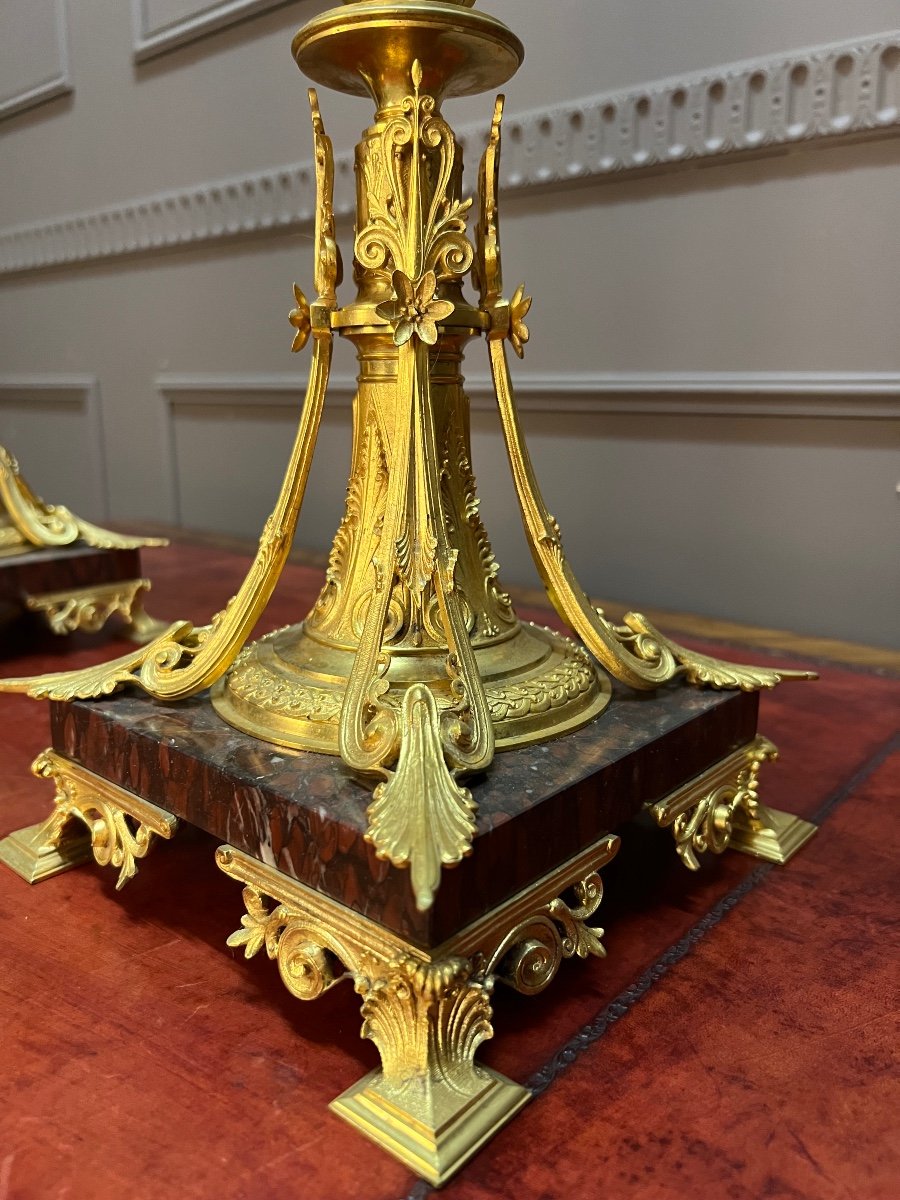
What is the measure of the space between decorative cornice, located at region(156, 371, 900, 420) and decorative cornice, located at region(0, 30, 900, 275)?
31cm

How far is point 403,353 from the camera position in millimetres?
654

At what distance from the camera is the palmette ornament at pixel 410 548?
61 cm

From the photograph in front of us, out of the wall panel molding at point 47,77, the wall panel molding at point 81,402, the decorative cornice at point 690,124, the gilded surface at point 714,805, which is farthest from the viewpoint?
the wall panel molding at point 81,402

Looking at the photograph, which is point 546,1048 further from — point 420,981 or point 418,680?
point 418,680

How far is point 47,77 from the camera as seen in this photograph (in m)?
2.63

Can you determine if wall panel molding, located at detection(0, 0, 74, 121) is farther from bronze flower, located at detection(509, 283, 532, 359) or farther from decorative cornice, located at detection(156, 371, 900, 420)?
bronze flower, located at detection(509, 283, 532, 359)

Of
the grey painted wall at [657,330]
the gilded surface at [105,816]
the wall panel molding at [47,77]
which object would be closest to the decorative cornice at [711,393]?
the grey painted wall at [657,330]

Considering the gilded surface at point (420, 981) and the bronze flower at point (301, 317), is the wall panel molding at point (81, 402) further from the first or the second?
the gilded surface at point (420, 981)

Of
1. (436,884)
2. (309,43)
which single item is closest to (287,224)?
(309,43)

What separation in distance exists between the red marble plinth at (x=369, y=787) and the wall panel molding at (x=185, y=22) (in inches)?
69.4

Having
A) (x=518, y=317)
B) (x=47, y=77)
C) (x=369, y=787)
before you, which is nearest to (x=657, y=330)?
(x=518, y=317)

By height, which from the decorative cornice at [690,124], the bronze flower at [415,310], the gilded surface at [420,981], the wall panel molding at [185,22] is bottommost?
the gilded surface at [420,981]

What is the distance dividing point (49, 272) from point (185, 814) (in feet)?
8.61

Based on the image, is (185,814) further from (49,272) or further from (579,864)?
(49,272)
